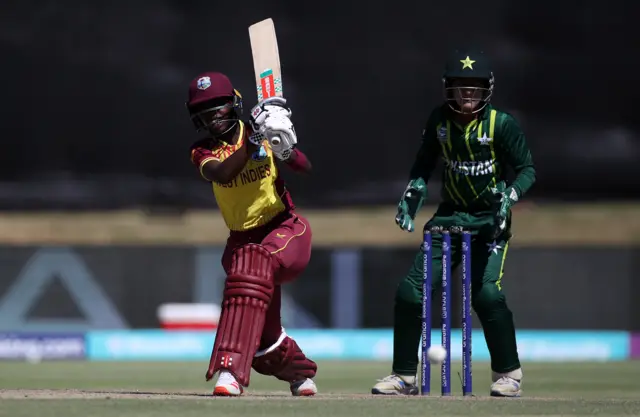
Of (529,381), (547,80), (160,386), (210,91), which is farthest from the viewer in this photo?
(547,80)

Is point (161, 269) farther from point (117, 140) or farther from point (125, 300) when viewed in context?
point (117, 140)

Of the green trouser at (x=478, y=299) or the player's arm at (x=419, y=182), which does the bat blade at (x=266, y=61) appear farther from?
the green trouser at (x=478, y=299)

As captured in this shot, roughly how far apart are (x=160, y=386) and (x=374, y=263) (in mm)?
3131

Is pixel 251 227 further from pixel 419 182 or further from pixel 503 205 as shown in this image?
pixel 503 205

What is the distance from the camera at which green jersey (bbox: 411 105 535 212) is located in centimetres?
516

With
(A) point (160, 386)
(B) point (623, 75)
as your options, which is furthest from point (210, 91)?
(B) point (623, 75)

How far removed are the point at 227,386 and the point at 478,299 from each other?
3.51 ft

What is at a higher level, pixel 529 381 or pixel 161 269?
pixel 161 269

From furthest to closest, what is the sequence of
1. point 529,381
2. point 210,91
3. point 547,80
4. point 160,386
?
1. point 547,80
2. point 529,381
3. point 160,386
4. point 210,91

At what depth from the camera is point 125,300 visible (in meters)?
9.38

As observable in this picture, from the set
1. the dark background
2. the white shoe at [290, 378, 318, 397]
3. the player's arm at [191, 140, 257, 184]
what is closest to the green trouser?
the white shoe at [290, 378, 318, 397]

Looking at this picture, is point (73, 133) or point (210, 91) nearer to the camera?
point (210, 91)

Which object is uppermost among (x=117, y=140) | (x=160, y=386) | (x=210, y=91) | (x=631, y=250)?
(x=117, y=140)

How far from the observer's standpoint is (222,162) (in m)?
4.77
